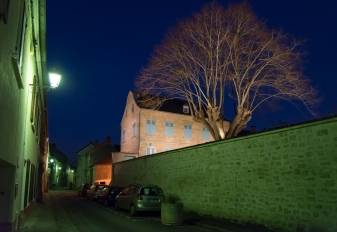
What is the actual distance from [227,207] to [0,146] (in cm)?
1027

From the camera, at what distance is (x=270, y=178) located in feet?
36.7

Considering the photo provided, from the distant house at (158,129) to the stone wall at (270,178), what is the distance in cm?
1799

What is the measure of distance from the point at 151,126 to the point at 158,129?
904mm

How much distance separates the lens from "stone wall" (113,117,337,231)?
9.22 m

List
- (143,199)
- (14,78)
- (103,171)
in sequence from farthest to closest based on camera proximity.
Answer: (103,171), (143,199), (14,78)

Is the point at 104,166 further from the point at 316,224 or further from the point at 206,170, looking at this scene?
the point at 316,224

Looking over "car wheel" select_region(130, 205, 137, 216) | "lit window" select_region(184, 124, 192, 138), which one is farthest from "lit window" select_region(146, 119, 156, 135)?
"car wheel" select_region(130, 205, 137, 216)

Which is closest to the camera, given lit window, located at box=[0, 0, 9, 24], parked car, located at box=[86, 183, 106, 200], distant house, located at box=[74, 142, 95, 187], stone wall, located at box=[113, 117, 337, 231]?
lit window, located at box=[0, 0, 9, 24]

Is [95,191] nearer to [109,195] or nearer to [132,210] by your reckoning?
[109,195]

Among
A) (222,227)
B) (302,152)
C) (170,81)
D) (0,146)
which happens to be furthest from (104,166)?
(0,146)

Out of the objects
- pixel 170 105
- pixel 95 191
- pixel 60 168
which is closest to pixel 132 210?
pixel 95 191

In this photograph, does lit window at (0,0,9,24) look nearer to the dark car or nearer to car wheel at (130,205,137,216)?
car wheel at (130,205,137,216)

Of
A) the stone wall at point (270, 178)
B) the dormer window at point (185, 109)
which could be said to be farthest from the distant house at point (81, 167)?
the stone wall at point (270, 178)

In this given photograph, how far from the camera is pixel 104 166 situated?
130ft
